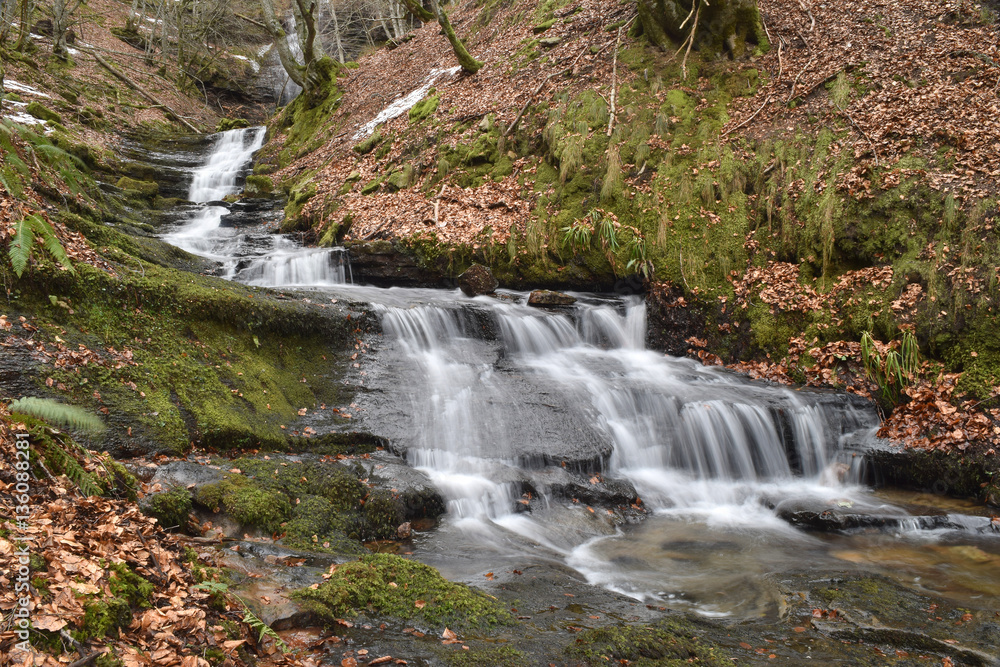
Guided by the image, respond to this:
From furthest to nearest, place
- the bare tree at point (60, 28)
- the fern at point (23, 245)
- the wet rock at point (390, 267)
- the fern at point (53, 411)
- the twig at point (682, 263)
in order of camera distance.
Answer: the bare tree at point (60, 28)
the wet rock at point (390, 267)
the twig at point (682, 263)
the fern at point (23, 245)
the fern at point (53, 411)

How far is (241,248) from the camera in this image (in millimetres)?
12289

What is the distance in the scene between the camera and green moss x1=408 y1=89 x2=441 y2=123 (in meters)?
14.6

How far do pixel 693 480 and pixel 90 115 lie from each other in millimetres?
19629

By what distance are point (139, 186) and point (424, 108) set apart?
24.1 ft

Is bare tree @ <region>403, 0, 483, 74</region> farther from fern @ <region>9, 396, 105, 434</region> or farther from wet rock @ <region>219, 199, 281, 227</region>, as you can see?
fern @ <region>9, 396, 105, 434</region>

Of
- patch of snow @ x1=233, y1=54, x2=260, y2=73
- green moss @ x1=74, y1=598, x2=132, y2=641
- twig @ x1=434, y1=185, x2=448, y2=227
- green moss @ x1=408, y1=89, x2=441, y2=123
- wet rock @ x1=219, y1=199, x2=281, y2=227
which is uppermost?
patch of snow @ x1=233, y1=54, x2=260, y2=73

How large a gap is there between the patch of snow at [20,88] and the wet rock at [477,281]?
48.3 feet

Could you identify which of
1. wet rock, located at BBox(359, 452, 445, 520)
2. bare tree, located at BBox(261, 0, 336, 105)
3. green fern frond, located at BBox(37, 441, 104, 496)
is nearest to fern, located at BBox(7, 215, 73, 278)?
green fern frond, located at BBox(37, 441, 104, 496)

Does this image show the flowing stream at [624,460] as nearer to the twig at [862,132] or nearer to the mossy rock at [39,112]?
the twig at [862,132]

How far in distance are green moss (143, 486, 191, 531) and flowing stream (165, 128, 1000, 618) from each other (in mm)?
1993

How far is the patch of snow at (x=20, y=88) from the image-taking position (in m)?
15.6

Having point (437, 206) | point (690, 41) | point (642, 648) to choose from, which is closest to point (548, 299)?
point (437, 206)

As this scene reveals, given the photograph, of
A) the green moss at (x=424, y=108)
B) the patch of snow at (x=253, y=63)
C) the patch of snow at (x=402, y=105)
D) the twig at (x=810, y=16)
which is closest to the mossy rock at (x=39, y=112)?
the patch of snow at (x=402, y=105)

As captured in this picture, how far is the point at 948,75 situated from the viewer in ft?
30.1
